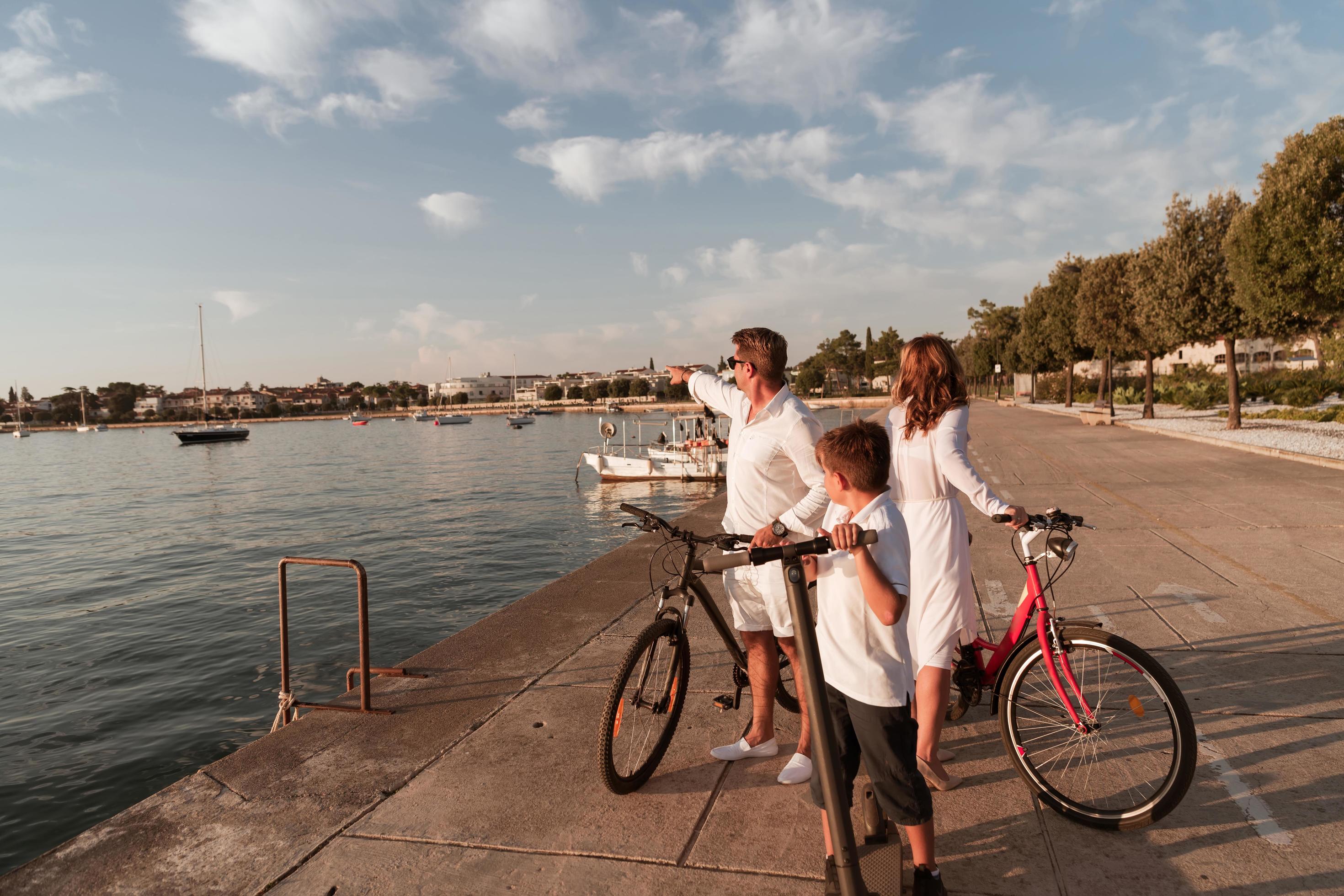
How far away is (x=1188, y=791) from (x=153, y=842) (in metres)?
4.47

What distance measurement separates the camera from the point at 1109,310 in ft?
114

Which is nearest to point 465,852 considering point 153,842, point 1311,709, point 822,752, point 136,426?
point 153,842

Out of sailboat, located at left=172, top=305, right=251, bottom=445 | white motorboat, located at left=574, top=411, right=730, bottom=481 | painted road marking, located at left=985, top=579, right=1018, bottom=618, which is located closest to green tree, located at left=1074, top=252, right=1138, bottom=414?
white motorboat, located at left=574, top=411, right=730, bottom=481

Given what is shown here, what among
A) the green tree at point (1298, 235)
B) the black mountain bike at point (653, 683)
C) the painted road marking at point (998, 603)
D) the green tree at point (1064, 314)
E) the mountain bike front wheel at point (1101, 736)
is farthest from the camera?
the green tree at point (1064, 314)

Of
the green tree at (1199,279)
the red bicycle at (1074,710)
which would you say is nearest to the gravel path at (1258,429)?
the green tree at (1199,279)

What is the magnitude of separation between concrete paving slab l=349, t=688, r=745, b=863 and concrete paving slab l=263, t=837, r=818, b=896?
8cm

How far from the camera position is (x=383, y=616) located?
12750mm

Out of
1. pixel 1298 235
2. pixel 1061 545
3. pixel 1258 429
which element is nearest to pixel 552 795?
pixel 1061 545

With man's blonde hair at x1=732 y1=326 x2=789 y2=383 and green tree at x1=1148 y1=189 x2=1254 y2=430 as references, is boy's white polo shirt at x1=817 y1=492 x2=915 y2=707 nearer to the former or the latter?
man's blonde hair at x1=732 y1=326 x2=789 y2=383

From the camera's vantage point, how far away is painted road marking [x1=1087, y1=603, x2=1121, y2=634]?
5.61 m

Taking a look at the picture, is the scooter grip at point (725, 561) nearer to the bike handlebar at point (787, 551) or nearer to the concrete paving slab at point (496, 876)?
the bike handlebar at point (787, 551)

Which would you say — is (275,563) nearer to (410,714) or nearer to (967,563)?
(410,714)

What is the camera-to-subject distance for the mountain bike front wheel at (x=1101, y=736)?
9.47ft

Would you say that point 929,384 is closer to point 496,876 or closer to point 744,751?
point 744,751
